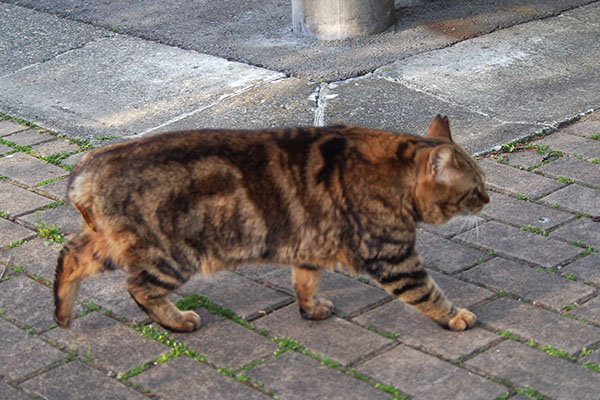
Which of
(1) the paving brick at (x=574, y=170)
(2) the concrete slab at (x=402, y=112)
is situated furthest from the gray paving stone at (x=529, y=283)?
(2) the concrete slab at (x=402, y=112)

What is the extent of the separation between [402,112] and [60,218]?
2.59 meters

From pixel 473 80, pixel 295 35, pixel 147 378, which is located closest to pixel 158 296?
pixel 147 378

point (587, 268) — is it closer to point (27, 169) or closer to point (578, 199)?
point (578, 199)

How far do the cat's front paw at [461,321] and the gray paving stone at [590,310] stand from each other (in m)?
0.52

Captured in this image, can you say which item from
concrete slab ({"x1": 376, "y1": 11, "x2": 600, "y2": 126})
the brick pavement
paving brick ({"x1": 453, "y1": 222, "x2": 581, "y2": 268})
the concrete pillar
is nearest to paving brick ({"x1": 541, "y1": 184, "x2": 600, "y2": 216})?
the brick pavement

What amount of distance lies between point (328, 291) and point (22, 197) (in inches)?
88.1

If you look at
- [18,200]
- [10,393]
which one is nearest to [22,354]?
[10,393]

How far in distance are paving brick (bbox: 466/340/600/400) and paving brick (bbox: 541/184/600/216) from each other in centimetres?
152

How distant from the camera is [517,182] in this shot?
5.44 m

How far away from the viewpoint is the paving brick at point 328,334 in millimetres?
3875

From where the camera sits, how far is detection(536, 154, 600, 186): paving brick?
5438 mm

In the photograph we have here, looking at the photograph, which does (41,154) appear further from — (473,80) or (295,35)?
(473,80)

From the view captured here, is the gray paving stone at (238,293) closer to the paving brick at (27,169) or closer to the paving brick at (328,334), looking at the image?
the paving brick at (328,334)

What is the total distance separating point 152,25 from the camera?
27.2ft
